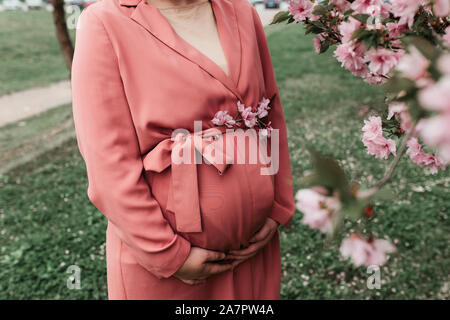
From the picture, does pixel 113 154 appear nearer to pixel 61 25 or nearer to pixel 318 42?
pixel 318 42

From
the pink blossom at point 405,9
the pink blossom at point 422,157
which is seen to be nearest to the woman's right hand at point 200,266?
the pink blossom at point 422,157

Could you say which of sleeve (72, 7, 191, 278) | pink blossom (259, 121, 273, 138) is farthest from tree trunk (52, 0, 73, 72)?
pink blossom (259, 121, 273, 138)

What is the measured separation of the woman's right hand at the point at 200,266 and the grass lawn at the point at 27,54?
12.5 meters

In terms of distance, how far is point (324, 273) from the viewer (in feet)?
12.0

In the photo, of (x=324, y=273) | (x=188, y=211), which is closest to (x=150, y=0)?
(x=188, y=211)

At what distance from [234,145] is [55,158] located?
226 inches

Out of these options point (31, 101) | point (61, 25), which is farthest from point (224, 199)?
point (31, 101)

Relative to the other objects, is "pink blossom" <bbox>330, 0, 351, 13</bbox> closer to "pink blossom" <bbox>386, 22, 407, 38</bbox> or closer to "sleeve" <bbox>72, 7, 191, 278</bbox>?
"pink blossom" <bbox>386, 22, 407, 38</bbox>

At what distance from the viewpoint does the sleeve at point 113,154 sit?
1.33 metres

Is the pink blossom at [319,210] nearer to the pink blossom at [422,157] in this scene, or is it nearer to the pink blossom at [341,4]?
the pink blossom at [422,157]

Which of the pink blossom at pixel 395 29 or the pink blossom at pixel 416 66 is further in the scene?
the pink blossom at pixel 395 29

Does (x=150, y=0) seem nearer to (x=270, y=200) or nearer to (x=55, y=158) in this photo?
(x=270, y=200)

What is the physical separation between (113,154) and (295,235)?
10.4 feet

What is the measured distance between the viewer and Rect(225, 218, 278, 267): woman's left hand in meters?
1.62
